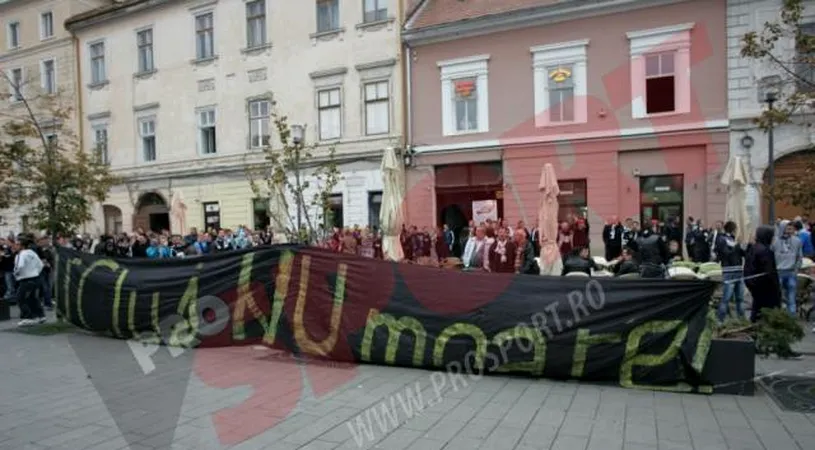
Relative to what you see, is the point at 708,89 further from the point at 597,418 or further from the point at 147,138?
the point at 147,138

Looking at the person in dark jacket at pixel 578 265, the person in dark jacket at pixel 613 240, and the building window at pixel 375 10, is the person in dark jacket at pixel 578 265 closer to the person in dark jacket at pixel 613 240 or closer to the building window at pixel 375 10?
the person in dark jacket at pixel 613 240

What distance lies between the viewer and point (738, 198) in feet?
42.3

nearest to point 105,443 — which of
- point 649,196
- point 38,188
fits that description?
point 38,188

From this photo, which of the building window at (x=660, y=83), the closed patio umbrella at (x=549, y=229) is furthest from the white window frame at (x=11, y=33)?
the closed patio umbrella at (x=549, y=229)

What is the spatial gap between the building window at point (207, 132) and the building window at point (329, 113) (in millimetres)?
5567

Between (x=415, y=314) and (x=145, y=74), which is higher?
(x=145, y=74)

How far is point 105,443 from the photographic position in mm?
5066

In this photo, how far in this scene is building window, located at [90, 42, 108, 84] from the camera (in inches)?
1174

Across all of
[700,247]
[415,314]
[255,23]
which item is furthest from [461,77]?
[415,314]

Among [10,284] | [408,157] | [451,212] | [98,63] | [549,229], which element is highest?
[98,63]

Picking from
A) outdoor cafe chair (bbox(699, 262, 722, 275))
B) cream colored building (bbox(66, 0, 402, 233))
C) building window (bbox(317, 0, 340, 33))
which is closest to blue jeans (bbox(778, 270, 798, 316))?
outdoor cafe chair (bbox(699, 262, 722, 275))

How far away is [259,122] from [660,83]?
1543 centimetres

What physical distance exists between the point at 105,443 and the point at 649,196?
17390 millimetres

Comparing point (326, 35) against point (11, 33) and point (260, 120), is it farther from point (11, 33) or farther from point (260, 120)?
point (11, 33)
